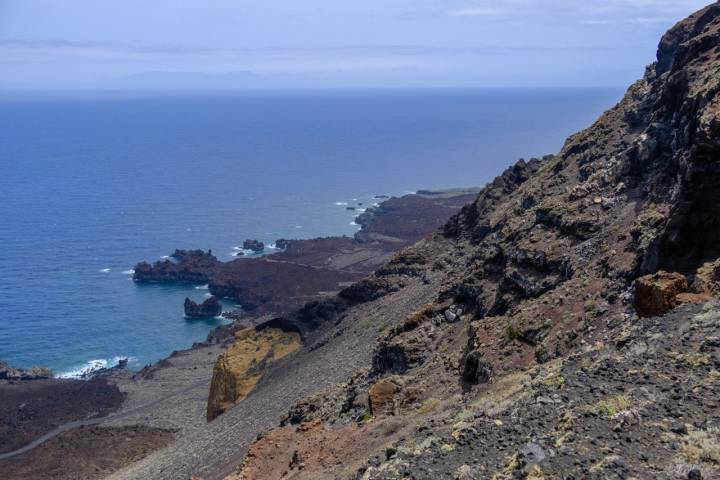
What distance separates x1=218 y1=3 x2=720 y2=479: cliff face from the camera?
11234 millimetres

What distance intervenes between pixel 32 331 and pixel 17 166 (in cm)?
12440

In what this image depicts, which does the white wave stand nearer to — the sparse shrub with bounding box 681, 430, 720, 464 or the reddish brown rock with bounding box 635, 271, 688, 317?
the reddish brown rock with bounding box 635, 271, 688, 317

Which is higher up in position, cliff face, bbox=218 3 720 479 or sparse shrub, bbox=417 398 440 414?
cliff face, bbox=218 3 720 479

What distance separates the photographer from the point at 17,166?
18662 cm

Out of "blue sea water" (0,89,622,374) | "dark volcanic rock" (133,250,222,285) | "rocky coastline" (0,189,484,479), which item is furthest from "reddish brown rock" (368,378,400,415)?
"dark volcanic rock" (133,250,222,285)

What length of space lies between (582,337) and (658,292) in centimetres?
216

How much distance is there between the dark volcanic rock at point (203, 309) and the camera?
271 feet

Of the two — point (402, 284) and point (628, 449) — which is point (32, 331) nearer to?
point (402, 284)

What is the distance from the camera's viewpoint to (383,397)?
20.1m

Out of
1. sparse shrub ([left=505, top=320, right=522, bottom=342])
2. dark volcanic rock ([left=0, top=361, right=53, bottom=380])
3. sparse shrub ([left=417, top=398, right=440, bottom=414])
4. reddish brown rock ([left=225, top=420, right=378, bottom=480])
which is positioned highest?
sparse shrub ([left=505, top=320, right=522, bottom=342])

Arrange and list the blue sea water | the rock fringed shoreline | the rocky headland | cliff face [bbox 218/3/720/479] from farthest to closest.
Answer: the rock fringed shoreline → the blue sea water → the rocky headland → cliff face [bbox 218/3/720/479]

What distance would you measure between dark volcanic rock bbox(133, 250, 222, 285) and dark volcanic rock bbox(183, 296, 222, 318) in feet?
36.5

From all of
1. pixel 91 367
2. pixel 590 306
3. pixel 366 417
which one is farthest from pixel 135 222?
pixel 590 306

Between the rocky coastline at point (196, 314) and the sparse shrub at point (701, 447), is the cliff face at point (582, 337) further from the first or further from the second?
the rocky coastline at point (196, 314)
